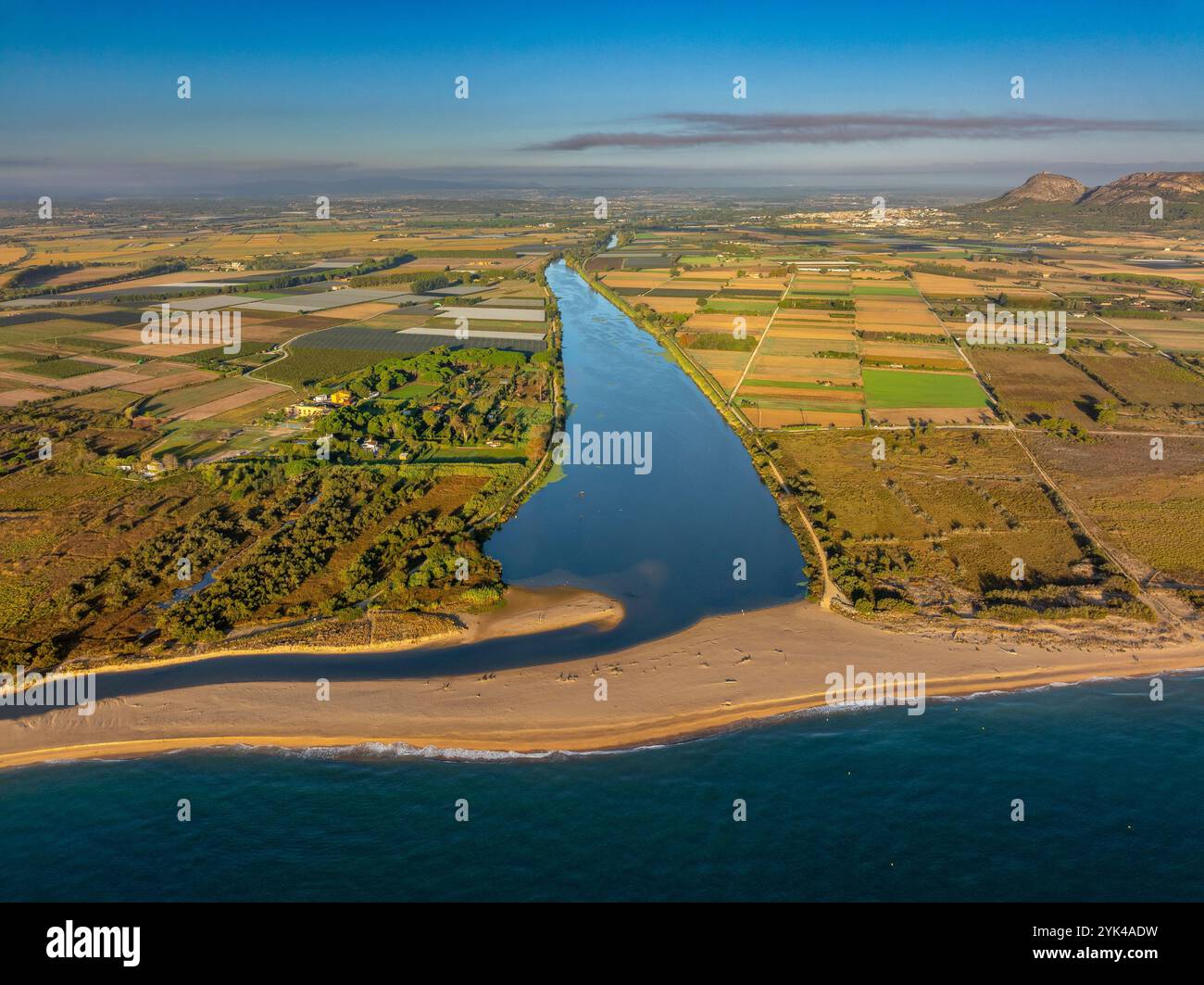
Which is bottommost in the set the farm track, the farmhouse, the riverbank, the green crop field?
the riverbank

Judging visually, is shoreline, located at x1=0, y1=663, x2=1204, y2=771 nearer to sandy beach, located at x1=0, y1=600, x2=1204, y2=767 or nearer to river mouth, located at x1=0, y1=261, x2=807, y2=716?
sandy beach, located at x1=0, y1=600, x2=1204, y2=767

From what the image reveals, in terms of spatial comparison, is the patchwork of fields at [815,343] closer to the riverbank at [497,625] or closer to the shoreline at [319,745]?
the riverbank at [497,625]

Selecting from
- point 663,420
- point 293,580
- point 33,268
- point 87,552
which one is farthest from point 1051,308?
point 33,268

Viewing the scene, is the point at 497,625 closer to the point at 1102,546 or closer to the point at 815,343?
the point at 1102,546

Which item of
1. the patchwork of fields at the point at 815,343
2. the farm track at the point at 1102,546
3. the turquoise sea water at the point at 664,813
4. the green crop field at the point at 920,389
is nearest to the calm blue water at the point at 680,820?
the turquoise sea water at the point at 664,813

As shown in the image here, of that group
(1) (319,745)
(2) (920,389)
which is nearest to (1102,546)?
(2) (920,389)

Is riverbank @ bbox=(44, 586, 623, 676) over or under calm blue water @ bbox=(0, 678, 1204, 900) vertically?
over

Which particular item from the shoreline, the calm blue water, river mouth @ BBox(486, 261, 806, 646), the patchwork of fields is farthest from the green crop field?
the shoreline
